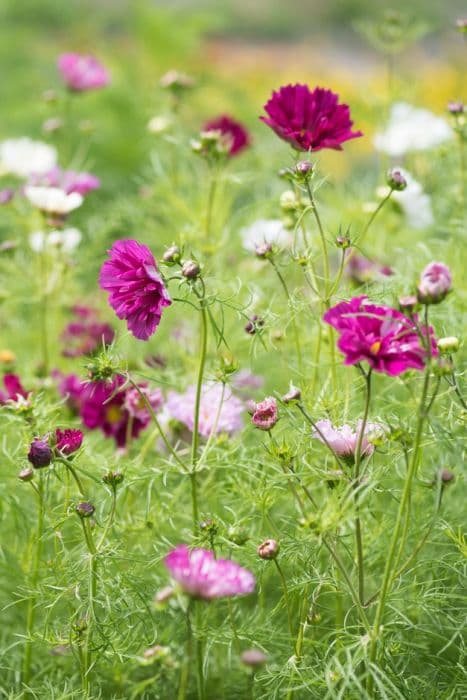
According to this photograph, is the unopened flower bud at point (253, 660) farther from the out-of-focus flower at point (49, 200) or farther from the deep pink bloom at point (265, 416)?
the out-of-focus flower at point (49, 200)

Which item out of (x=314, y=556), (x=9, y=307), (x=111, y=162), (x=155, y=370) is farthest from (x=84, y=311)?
(x=111, y=162)

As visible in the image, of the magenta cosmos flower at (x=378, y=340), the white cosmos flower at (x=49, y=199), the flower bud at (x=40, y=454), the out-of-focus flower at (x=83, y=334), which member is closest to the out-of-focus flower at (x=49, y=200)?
the white cosmos flower at (x=49, y=199)

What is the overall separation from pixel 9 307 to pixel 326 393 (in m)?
0.75

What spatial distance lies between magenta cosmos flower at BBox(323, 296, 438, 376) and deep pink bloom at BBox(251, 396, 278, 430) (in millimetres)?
118

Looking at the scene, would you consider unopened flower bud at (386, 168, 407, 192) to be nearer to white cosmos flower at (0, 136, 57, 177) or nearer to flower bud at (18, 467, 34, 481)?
flower bud at (18, 467, 34, 481)

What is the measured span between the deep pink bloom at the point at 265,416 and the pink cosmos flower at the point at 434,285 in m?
0.18

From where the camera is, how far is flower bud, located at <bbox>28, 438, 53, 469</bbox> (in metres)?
0.75

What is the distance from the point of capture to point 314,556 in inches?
33.7

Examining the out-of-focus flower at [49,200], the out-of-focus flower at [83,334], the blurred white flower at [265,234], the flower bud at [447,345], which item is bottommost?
the out-of-focus flower at [83,334]

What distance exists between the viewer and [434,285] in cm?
62

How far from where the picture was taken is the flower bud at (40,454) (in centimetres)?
75

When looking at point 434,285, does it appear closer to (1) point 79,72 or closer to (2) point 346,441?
(2) point 346,441

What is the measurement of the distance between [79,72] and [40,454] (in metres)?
1.05

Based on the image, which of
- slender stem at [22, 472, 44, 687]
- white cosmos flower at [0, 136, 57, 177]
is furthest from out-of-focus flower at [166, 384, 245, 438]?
white cosmos flower at [0, 136, 57, 177]
